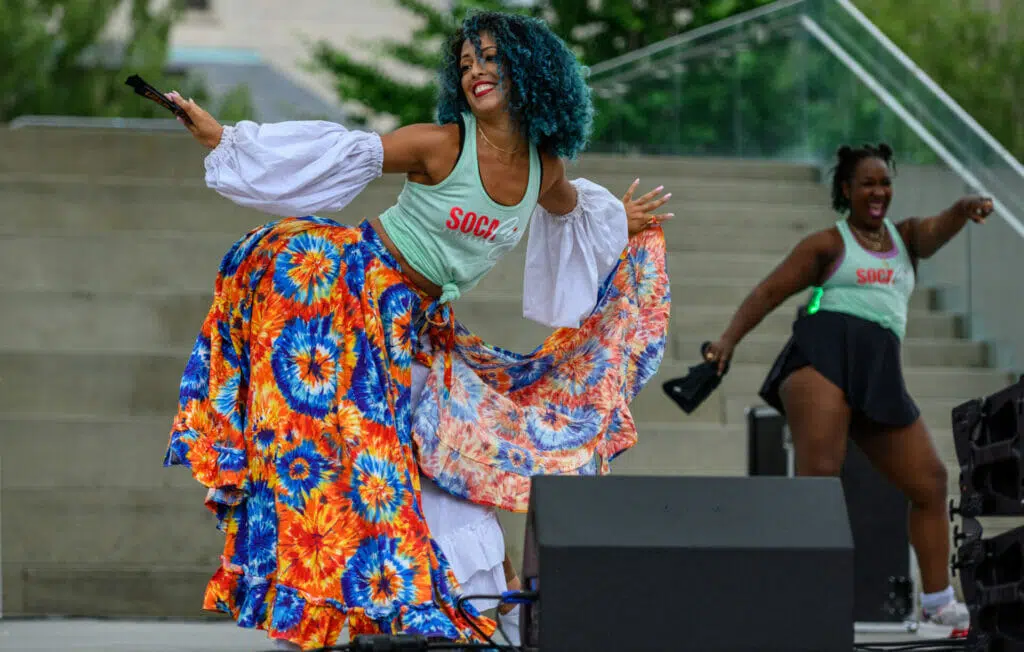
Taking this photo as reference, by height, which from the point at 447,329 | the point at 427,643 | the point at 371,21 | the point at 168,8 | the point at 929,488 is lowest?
the point at 427,643

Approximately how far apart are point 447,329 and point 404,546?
2.23 feet

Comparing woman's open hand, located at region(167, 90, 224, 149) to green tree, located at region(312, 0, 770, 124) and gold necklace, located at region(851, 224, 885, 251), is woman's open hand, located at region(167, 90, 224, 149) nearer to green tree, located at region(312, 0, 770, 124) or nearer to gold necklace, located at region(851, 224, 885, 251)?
gold necklace, located at region(851, 224, 885, 251)

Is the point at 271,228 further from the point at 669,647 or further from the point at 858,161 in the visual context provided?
the point at 858,161

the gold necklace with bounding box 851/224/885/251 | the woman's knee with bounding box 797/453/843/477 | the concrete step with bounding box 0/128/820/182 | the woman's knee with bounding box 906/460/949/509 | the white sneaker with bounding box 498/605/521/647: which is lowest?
the white sneaker with bounding box 498/605/521/647

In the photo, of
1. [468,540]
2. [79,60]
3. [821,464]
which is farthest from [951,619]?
[79,60]

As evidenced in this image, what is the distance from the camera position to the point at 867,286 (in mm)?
6109

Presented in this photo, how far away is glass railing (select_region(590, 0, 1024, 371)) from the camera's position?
31.6ft

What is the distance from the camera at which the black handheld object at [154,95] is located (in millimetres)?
4309

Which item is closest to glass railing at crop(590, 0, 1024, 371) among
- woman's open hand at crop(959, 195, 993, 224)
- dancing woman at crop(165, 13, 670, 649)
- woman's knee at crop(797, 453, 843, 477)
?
woman's open hand at crop(959, 195, 993, 224)

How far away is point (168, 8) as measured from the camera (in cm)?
2412

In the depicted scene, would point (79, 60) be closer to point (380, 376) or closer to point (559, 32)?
point (559, 32)

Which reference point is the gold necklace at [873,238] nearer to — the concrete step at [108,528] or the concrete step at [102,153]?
the concrete step at [108,528]

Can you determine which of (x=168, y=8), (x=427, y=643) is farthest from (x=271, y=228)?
(x=168, y=8)

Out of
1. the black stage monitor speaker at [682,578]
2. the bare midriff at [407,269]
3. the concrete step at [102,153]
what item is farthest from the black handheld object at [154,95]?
the concrete step at [102,153]
